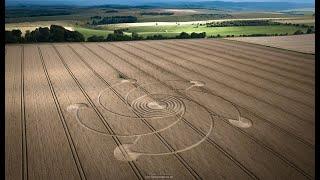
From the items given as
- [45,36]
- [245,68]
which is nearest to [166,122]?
[245,68]

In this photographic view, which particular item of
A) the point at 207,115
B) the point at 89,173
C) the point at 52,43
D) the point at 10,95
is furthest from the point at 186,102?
the point at 52,43

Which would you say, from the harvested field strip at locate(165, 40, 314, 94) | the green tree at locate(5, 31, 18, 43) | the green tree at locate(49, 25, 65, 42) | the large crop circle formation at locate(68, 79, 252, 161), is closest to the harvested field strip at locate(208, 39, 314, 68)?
the harvested field strip at locate(165, 40, 314, 94)

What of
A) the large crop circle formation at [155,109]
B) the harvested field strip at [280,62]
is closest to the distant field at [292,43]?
the harvested field strip at [280,62]

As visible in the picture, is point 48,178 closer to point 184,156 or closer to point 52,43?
point 184,156

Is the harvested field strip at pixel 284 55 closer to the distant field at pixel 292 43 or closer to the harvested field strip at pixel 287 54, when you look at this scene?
the harvested field strip at pixel 287 54

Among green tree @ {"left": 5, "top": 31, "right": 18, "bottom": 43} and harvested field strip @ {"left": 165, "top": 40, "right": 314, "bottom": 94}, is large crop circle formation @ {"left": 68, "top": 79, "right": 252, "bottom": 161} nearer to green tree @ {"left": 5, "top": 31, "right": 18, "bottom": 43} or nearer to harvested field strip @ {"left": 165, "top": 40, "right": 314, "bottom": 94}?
harvested field strip @ {"left": 165, "top": 40, "right": 314, "bottom": 94}
